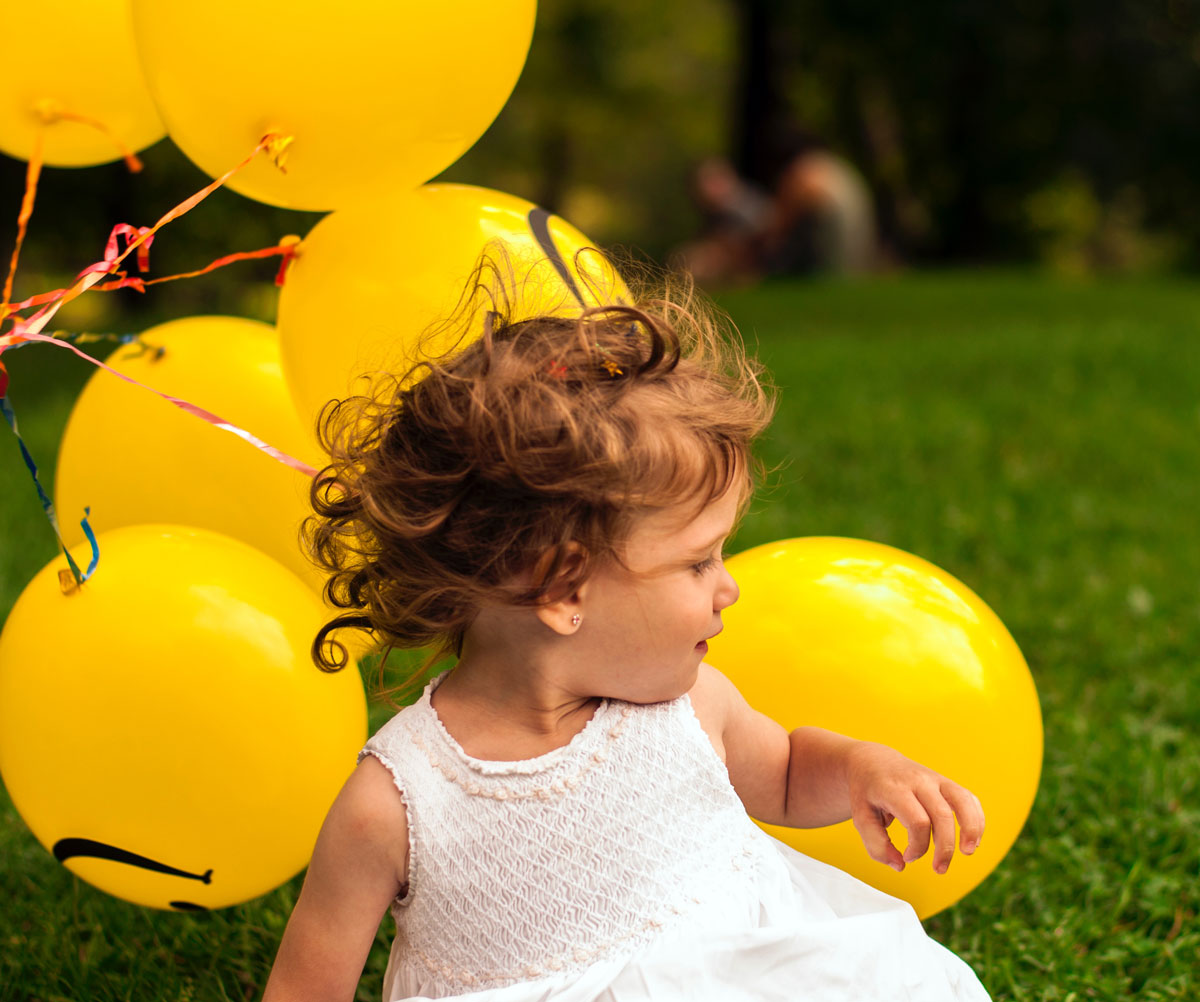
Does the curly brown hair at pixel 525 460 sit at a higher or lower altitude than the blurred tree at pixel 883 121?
higher

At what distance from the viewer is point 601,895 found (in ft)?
4.73

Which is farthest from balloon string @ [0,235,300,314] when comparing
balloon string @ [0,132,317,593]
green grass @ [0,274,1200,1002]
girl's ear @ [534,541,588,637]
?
green grass @ [0,274,1200,1002]

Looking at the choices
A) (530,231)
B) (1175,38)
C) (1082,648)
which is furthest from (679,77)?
(530,231)

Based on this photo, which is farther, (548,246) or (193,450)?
(193,450)

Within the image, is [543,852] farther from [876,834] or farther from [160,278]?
[160,278]

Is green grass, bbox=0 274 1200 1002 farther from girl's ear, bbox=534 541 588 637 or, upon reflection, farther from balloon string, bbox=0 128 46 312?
balloon string, bbox=0 128 46 312

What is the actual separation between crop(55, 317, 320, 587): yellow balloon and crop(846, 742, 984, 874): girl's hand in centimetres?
96

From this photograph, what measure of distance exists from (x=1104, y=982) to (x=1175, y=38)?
46.3ft

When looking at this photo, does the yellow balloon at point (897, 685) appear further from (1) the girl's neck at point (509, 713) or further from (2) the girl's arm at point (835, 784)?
(1) the girl's neck at point (509, 713)

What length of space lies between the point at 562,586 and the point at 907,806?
502mm

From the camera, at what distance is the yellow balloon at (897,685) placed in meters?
1.87

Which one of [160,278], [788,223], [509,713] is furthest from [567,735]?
[788,223]

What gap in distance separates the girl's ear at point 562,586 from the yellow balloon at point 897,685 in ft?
1.94

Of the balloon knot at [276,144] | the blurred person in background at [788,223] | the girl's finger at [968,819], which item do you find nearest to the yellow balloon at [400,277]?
the balloon knot at [276,144]
